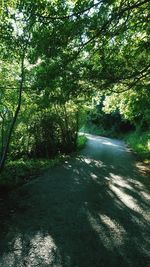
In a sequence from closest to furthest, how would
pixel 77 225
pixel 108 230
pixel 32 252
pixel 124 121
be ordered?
pixel 32 252 < pixel 108 230 < pixel 77 225 < pixel 124 121

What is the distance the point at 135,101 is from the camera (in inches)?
785

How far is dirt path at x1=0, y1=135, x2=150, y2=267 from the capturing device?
520 centimetres

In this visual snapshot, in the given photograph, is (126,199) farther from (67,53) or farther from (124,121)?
(124,121)

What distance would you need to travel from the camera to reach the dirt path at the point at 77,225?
5203 mm

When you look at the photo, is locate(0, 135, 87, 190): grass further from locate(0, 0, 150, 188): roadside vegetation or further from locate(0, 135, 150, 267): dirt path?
locate(0, 135, 150, 267): dirt path

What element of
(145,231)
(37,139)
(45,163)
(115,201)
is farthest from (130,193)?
(37,139)

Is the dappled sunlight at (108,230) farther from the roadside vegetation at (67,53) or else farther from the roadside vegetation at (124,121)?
the roadside vegetation at (124,121)

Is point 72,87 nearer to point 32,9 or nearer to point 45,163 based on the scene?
point 32,9

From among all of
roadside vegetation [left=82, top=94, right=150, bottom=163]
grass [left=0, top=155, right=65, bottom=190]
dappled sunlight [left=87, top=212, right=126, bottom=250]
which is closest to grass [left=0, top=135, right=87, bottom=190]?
grass [left=0, top=155, right=65, bottom=190]

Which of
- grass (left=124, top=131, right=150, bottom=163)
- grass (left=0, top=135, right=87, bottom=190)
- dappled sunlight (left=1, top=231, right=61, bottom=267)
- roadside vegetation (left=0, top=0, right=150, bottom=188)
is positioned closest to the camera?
dappled sunlight (left=1, top=231, right=61, bottom=267)

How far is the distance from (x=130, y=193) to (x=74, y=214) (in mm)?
2960

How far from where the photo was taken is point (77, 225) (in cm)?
680

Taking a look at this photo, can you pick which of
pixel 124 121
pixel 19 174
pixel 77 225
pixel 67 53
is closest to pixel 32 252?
pixel 77 225

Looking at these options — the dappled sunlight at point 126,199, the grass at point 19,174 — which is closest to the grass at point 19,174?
the grass at point 19,174
